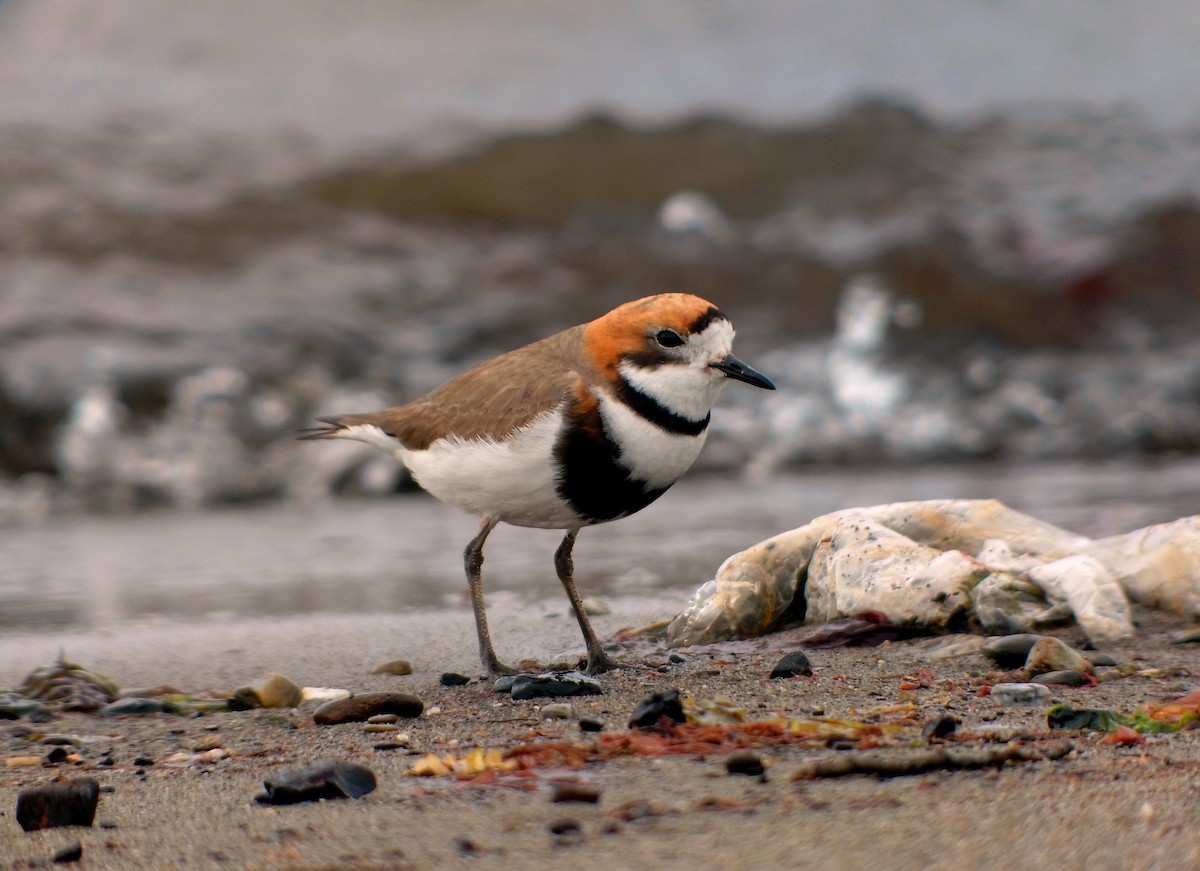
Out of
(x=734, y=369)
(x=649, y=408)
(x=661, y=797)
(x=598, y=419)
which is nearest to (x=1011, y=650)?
(x=734, y=369)

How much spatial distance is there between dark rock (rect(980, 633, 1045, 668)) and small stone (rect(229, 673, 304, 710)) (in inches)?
79.8

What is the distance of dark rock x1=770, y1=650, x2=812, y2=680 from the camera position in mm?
3539

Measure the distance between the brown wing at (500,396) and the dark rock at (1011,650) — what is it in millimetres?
1429

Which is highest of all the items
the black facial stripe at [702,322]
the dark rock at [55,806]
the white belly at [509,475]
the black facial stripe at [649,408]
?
the black facial stripe at [702,322]

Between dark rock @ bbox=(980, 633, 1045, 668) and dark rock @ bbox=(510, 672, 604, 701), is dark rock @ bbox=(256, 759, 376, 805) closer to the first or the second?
dark rock @ bbox=(510, 672, 604, 701)

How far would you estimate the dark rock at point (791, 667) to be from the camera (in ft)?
11.6

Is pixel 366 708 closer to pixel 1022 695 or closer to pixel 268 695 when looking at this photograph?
pixel 268 695

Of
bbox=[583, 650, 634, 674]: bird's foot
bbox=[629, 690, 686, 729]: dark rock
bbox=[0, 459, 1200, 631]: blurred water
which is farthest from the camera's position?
bbox=[0, 459, 1200, 631]: blurred water

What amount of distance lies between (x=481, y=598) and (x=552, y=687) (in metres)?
0.77

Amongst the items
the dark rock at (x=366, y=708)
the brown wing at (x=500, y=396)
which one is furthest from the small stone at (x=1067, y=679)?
the dark rock at (x=366, y=708)

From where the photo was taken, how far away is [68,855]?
2.15m

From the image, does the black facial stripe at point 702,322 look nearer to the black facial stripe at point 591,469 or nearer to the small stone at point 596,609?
the black facial stripe at point 591,469

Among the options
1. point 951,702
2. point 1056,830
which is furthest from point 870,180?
point 1056,830

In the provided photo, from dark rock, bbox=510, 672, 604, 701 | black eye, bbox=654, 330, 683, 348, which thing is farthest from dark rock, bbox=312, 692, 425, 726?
black eye, bbox=654, 330, 683, 348
